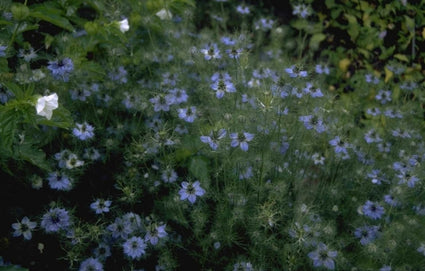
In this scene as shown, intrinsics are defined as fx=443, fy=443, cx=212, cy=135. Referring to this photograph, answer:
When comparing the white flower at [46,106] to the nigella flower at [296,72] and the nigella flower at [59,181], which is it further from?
the nigella flower at [296,72]

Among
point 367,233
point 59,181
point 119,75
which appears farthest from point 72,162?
point 367,233

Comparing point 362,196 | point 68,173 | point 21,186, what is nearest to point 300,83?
point 362,196

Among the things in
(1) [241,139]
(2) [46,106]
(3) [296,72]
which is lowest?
(1) [241,139]

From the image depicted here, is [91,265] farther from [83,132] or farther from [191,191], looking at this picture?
[83,132]

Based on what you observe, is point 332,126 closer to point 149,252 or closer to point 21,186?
point 149,252

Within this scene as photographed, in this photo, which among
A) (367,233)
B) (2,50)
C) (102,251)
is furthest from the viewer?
(367,233)

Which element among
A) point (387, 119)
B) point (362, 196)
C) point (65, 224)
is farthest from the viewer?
point (387, 119)
